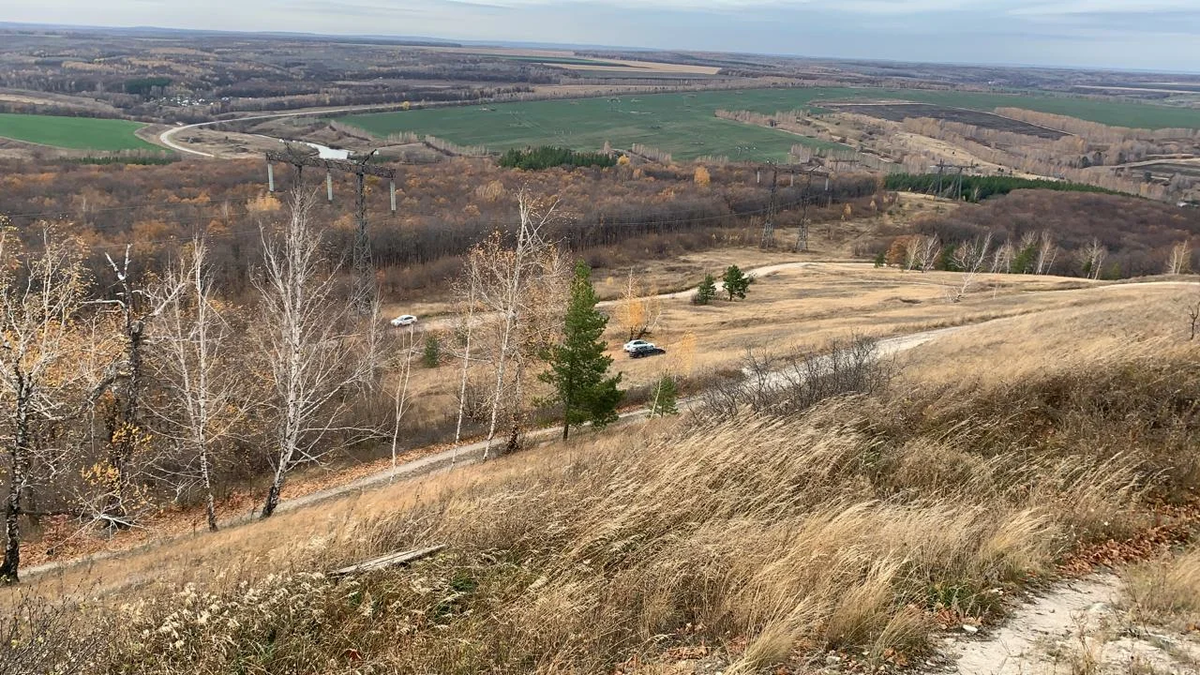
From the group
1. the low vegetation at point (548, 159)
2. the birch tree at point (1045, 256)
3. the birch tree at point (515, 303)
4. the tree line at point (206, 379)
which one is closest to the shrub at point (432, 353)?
the tree line at point (206, 379)

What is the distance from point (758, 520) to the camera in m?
7.24

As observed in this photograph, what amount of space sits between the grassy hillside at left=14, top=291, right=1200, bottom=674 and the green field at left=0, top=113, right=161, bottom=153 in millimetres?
143613

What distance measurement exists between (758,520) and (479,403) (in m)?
28.9

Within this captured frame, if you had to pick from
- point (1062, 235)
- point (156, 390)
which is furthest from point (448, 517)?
point (1062, 235)

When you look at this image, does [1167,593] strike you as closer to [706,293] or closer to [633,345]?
[633,345]

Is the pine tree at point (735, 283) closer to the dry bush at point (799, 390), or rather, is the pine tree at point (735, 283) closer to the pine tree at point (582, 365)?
the pine tree at point (582, 365)

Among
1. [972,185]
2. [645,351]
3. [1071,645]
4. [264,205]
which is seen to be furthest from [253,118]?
[1071,645]

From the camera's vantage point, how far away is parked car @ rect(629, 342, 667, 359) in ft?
155

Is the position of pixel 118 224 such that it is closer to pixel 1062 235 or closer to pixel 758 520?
pixel 758 520

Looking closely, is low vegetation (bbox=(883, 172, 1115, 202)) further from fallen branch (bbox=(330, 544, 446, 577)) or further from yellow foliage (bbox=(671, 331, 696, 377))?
fallen branch (bbox=(330, 544, 446, 577))

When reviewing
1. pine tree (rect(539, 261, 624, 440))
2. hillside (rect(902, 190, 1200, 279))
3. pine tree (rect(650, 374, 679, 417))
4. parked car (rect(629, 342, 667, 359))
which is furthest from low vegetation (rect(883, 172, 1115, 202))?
pine tree (rect(539, 261, 624, 440))

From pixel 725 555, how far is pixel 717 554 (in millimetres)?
77

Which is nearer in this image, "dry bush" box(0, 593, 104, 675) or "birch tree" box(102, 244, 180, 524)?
"dry bush" box(0, 593, 104, 675)

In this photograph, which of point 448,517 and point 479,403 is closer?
point 448,517
